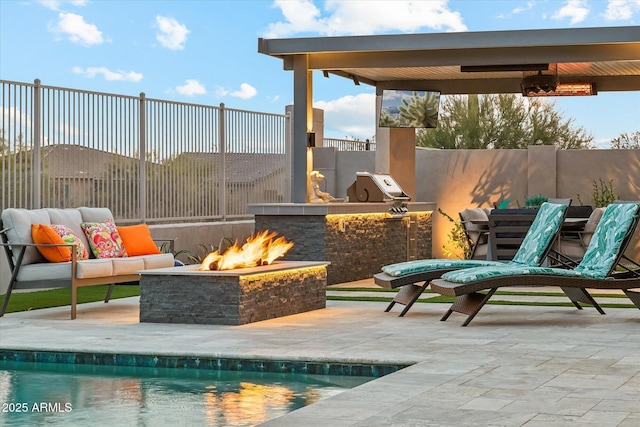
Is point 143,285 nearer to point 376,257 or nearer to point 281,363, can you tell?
point 281,363

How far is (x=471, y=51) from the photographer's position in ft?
47.8

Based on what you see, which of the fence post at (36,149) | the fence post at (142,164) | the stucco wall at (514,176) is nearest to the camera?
the fence post at (36,149)

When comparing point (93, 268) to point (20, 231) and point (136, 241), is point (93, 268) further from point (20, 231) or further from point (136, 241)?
point (136, 241)

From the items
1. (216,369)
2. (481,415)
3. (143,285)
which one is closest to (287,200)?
(143,285)

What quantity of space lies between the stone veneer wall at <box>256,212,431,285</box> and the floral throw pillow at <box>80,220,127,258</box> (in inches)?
130

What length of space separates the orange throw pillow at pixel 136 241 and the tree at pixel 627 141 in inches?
941

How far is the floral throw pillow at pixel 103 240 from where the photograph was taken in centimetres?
1066

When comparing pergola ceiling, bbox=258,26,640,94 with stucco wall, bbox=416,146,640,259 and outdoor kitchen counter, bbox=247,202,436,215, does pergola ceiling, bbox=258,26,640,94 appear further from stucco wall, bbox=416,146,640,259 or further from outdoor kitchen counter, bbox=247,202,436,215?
stucco wall, bbox=416,146,640,259

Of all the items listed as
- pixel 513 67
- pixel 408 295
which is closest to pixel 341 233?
pixel 513 67

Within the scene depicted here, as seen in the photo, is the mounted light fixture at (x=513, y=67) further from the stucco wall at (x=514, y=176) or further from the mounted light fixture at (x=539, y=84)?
the stucco wall at (x=514, y=176)

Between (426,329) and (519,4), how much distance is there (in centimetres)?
3175

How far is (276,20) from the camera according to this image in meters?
36.2

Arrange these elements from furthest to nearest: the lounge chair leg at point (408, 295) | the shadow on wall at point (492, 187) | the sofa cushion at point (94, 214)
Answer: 1. the shadow on wall at point (492, 187)
2. the sofa cushion at point (94, 214)
3. the lounge chair leg at point (408, 295)

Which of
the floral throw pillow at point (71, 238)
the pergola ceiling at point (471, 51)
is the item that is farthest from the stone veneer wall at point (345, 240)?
the floral throw pillow at point (71, 238)
